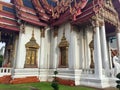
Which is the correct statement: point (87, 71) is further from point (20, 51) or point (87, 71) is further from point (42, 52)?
point (20, 51)

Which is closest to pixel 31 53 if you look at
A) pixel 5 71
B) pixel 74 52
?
pixel 5 71

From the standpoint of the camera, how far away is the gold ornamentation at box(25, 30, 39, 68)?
37.4ft

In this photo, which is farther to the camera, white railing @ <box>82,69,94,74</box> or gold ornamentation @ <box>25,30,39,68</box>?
gold ornamentation @ <box>25,30,39,68</box>

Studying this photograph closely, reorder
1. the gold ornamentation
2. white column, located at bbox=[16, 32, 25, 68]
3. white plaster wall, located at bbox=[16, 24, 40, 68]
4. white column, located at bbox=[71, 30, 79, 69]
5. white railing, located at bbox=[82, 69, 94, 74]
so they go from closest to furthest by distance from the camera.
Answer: white railing, located at bbox=[82, 69, 94, 74]
white column, located at bbox=[71, 30, 79, 69]
white column, located at bbox=[16, 32, 25, 68]
white plaster wall, located at bbox=[16, 24, 40, 68]
the gold ornamentation

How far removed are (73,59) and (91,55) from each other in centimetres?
165

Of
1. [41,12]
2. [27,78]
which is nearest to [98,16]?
[41,12]

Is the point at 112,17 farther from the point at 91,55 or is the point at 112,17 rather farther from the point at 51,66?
the point at 51,66

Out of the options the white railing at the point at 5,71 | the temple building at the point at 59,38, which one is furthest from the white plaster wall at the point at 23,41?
the white railing at the point at 5,71

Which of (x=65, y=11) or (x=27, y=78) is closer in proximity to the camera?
(x=27, y=78)

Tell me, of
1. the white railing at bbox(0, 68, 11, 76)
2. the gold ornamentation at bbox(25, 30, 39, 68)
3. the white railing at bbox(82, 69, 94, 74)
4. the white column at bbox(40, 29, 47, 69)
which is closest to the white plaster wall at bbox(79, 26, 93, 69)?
the white railing at bbox(82, 69, 94, 74)

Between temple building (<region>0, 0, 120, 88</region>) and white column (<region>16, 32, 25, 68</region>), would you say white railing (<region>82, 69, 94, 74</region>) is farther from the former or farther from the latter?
white column (<region>16, 32, 25, 68</region>)

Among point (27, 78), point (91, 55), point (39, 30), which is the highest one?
point (39, 30)

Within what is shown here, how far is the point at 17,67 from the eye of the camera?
10.6 meters

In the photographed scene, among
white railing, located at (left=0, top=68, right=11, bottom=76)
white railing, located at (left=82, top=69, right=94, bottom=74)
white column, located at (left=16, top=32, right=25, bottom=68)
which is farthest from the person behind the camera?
white column, located at (left=16, top=32, right=25, bottom=68)
